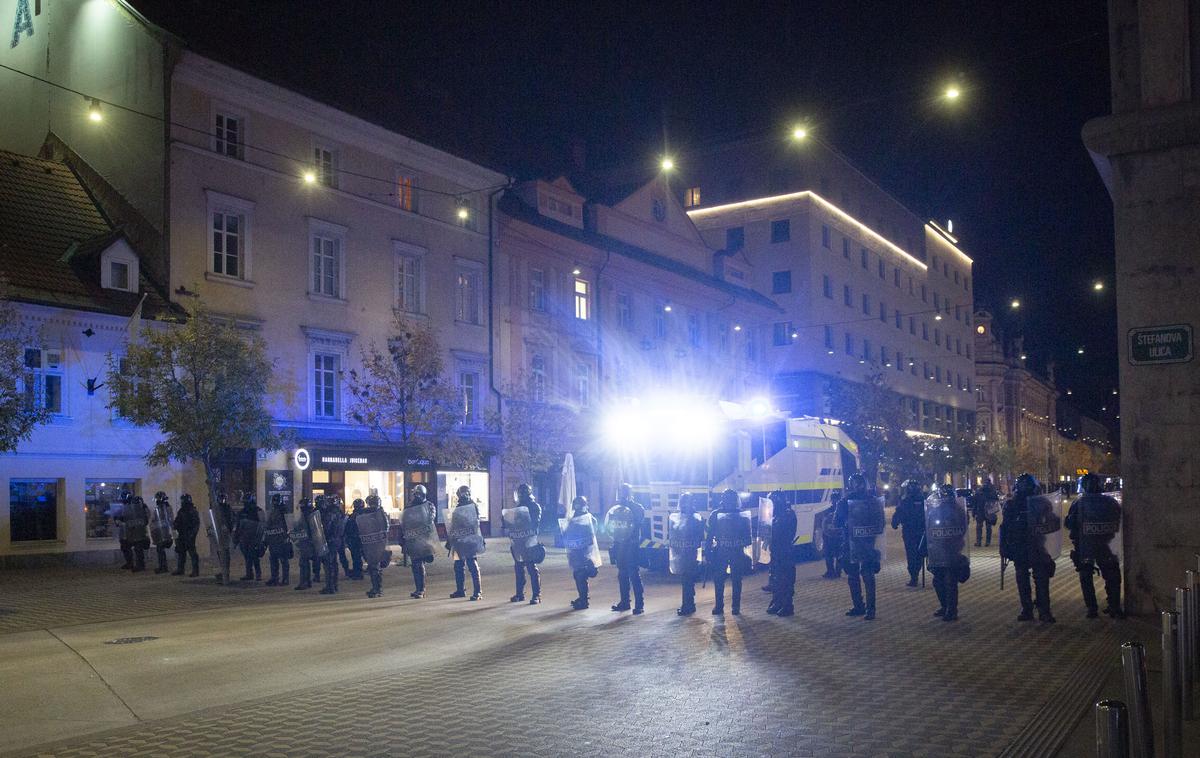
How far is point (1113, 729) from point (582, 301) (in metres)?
37.6

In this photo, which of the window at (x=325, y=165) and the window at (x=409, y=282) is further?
the window at (x=409, y=282)

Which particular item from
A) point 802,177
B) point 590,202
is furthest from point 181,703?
point 802,177

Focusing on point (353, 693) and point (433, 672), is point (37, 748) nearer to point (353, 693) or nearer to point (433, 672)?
point (353, 693)

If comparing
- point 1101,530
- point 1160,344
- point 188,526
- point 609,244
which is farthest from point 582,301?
point 1160,344

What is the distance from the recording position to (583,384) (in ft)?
134

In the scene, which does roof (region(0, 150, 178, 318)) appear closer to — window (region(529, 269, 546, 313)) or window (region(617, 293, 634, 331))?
window (region(529, 269, 546, 313))

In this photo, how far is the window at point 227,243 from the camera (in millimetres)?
28547

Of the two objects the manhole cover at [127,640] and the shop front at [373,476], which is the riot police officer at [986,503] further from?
the manhole cover at [127,640]

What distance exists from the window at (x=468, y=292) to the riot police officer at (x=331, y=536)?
16.2 meters

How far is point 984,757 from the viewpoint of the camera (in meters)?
7.12

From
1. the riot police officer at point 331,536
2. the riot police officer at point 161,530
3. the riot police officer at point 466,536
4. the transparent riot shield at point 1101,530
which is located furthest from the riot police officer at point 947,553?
the riot police officer at point 161,530

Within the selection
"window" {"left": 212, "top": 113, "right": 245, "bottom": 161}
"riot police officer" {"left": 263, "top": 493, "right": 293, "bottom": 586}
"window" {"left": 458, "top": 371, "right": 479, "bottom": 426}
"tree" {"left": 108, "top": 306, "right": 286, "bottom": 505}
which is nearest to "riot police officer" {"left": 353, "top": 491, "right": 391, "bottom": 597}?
"riot police officer" {"left": 263, "top": 493, "right": 293, "bottom": 586}

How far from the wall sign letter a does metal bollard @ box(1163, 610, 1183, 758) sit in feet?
114

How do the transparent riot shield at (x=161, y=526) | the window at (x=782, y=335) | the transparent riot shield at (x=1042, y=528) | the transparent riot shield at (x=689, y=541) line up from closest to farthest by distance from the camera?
1. the transparent riot shield at (x=1042, y=528)
2. the transparent riot shield at (x=689, y=541)
3. the transparent riot shield at (x=161, y=526)
4. the window at (x=782, y=335)
